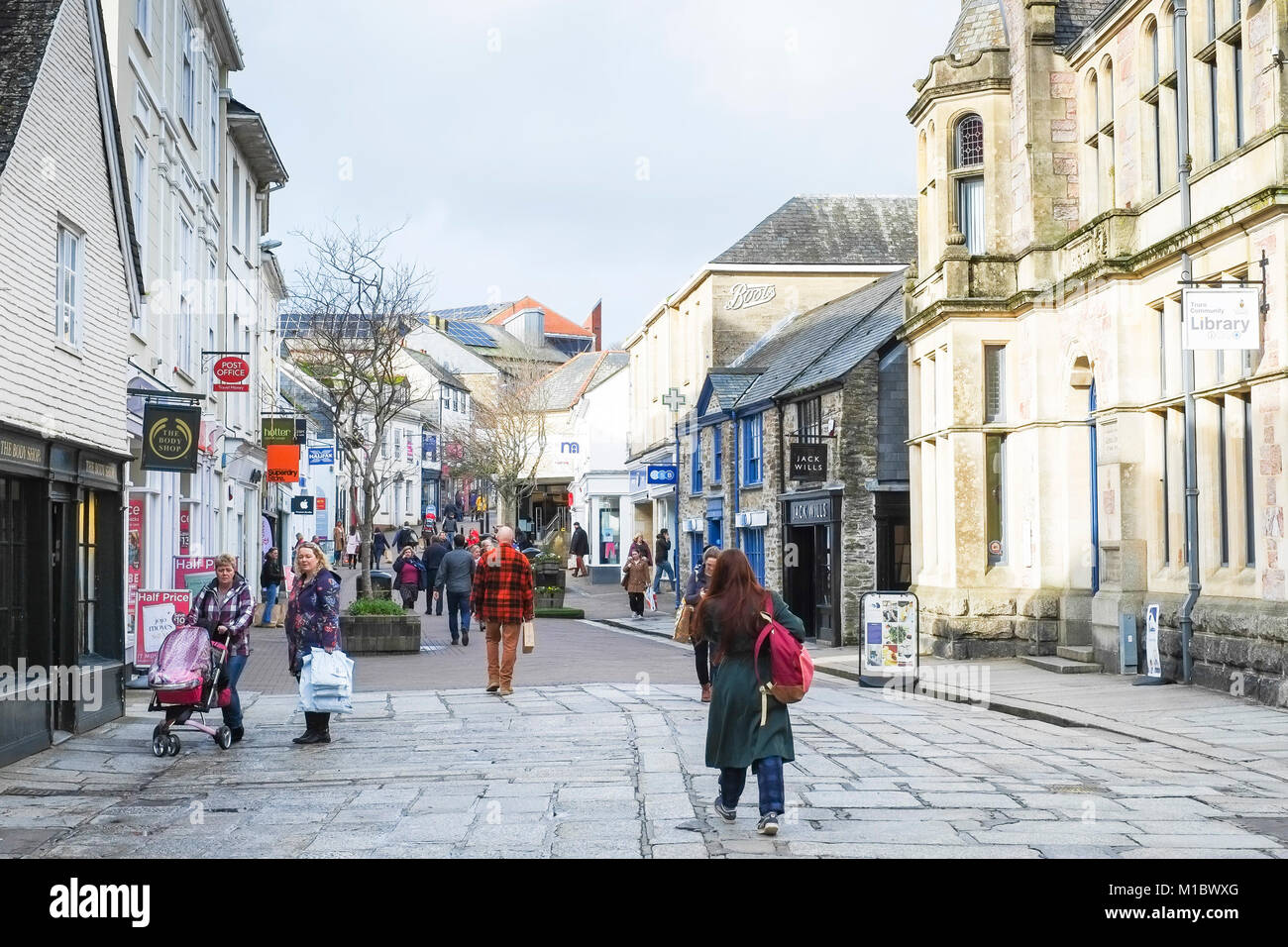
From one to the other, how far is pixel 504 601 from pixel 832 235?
2984 cm

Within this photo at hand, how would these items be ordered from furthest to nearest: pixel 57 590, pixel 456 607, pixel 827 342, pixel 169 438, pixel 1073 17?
pixel 827 342 → pixel 456 607 → pixel 1073 17 → pixel 169 438 → pixel 57 590

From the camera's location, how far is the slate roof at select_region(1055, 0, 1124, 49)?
22.6 m

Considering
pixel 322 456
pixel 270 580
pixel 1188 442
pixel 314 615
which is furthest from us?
pixel 322 456

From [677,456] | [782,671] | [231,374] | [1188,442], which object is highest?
[231,374]

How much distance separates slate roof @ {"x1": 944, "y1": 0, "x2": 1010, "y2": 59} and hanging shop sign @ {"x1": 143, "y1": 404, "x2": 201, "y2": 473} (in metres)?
13.2

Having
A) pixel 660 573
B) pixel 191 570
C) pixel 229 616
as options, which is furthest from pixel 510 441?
pixel 229 616

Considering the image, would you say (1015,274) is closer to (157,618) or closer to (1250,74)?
(1250,74)

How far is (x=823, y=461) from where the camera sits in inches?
1156

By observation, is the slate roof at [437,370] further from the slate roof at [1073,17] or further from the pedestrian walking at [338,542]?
the slate roof at [1073,17]

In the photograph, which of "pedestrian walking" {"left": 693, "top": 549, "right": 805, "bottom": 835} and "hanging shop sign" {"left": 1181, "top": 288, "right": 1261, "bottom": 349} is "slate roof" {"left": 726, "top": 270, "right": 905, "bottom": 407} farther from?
"pedestrian walking" {"left": 693, "top": 549, "right": 805, "bottom": 835}

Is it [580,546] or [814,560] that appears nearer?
Answer: [814,560]

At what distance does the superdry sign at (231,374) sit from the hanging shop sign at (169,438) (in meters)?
8.32

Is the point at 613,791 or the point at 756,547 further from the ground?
the point at 756,547

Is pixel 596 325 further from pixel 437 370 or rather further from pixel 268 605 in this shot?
pixel 268 605
